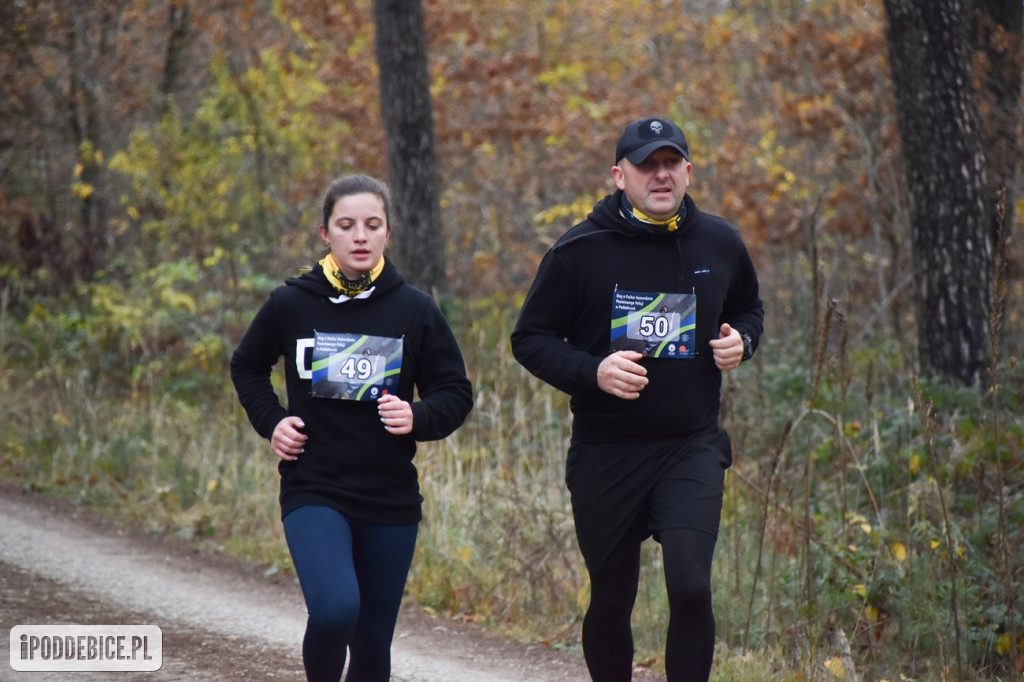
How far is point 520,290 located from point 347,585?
38.4 ft

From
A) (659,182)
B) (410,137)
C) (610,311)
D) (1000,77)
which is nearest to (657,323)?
(610,311)

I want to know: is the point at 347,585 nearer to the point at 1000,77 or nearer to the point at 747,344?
the point at 747,344

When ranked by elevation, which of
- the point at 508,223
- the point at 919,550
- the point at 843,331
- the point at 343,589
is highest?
the point at 508,223

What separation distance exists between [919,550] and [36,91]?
17.5 m

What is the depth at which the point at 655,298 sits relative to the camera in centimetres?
412

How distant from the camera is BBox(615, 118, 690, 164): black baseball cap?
162 inches

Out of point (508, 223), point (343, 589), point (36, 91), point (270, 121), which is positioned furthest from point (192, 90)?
point (343, 589)

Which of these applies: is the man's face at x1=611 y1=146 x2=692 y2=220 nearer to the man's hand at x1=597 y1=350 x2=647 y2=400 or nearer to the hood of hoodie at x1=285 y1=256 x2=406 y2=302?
the man's hand at x1=597 y1=350 x2=647 y2=400

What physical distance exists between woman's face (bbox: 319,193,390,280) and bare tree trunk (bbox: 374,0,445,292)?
8.45 metres

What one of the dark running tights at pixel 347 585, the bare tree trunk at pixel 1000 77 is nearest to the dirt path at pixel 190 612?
the dark running tights at pixel 347 585

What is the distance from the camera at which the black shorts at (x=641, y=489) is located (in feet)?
13.1

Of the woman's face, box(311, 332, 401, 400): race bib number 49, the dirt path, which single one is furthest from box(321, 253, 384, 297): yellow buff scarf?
the dirt path

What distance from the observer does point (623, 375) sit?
3.93 metres

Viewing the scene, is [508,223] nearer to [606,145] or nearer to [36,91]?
[606,145]
